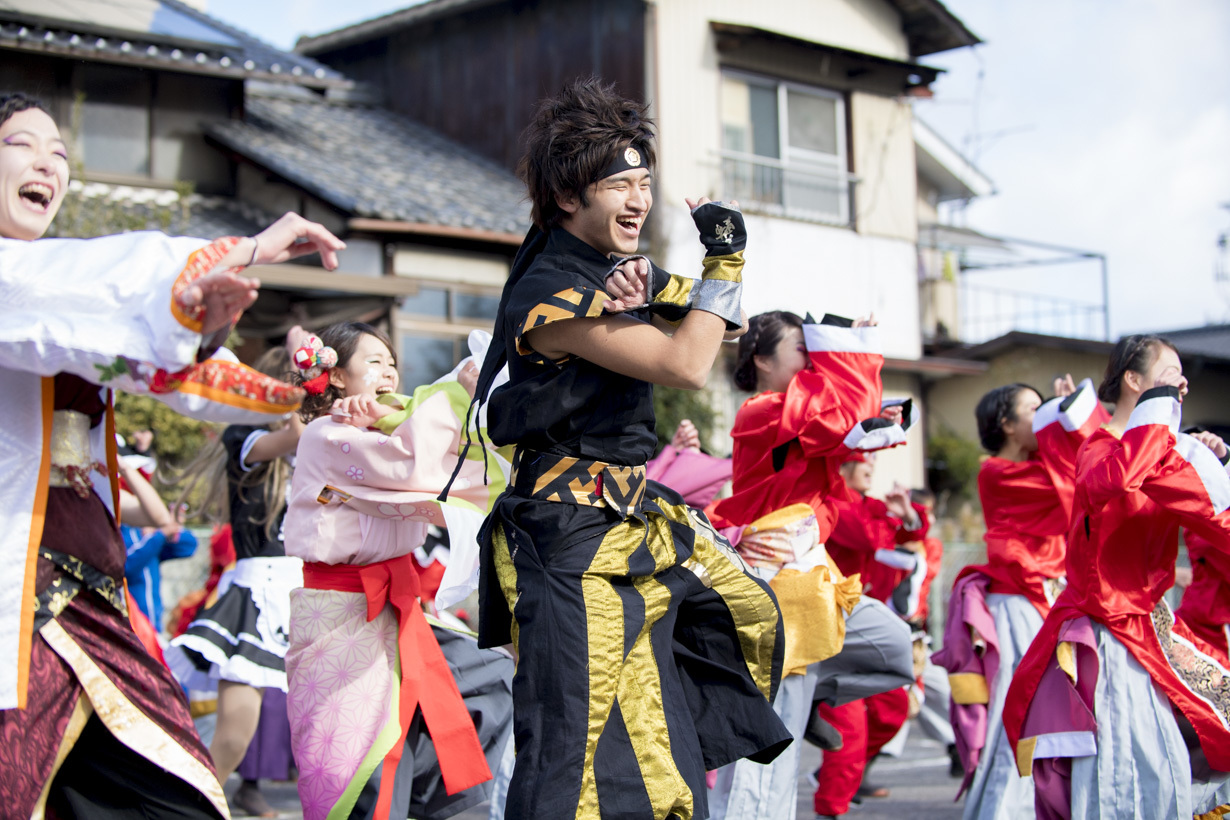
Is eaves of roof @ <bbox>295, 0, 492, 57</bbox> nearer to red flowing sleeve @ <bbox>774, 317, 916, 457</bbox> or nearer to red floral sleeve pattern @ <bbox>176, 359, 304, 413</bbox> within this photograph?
red flowing sleeve @ <bbox>774, 317, 916, 457</bbox>

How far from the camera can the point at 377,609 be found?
3.93 metres

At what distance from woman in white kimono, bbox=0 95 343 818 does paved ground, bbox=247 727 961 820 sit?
3558 mm

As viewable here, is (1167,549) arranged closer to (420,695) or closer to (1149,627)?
(1149,627)

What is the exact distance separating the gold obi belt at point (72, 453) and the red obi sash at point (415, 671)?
46.6 inches

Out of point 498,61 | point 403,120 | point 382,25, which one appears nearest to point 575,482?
point 498,61

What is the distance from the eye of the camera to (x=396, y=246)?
13.4 m

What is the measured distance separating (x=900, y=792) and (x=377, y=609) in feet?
13.6

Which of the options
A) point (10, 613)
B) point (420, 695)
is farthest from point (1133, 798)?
point (10, 613)

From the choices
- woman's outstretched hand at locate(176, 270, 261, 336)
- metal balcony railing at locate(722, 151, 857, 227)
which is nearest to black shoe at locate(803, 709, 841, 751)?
woman's outstretched hand at locate(176, 270, 261, 336)

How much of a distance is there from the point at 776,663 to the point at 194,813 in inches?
57.0

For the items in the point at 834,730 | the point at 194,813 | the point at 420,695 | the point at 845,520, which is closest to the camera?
the point at 194,813

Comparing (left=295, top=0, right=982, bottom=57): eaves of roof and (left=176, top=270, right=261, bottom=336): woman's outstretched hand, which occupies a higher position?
(left=295, top=0, right=982, bottom=57): eaves of roof

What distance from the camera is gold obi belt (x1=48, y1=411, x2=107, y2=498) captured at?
279cm

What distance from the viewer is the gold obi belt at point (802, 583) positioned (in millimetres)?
4203
